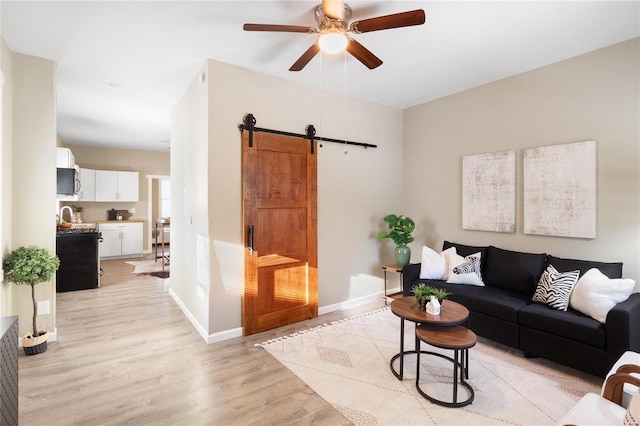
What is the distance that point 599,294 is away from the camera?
99.3 inches

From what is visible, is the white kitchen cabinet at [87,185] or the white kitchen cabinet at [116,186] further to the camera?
the white kitchen cabinet at [116,186]

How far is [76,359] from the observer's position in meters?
2.82

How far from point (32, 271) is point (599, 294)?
4903 millimetres

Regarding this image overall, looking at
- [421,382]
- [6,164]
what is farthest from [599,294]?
[6,164]

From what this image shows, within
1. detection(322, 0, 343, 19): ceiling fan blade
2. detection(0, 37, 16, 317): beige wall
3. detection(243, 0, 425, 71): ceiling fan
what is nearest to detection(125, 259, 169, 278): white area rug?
detection(0, 37, 16, 317): beige wall

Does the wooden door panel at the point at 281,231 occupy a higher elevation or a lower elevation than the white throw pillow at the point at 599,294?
higher

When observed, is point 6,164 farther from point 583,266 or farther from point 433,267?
point 583,266

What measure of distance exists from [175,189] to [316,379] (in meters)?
3.27

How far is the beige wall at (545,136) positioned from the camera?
2.87 meters

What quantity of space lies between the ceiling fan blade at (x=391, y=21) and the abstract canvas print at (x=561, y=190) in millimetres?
2345

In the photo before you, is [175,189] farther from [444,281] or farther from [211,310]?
[444,281]

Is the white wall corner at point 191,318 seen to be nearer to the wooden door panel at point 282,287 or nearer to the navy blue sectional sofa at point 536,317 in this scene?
the wooden door panel at point 282,287

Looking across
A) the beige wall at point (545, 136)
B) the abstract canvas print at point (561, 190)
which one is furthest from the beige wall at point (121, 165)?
the abstract canvas print at point (561, 190)

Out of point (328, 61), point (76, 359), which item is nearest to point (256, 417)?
point (76, 359)
